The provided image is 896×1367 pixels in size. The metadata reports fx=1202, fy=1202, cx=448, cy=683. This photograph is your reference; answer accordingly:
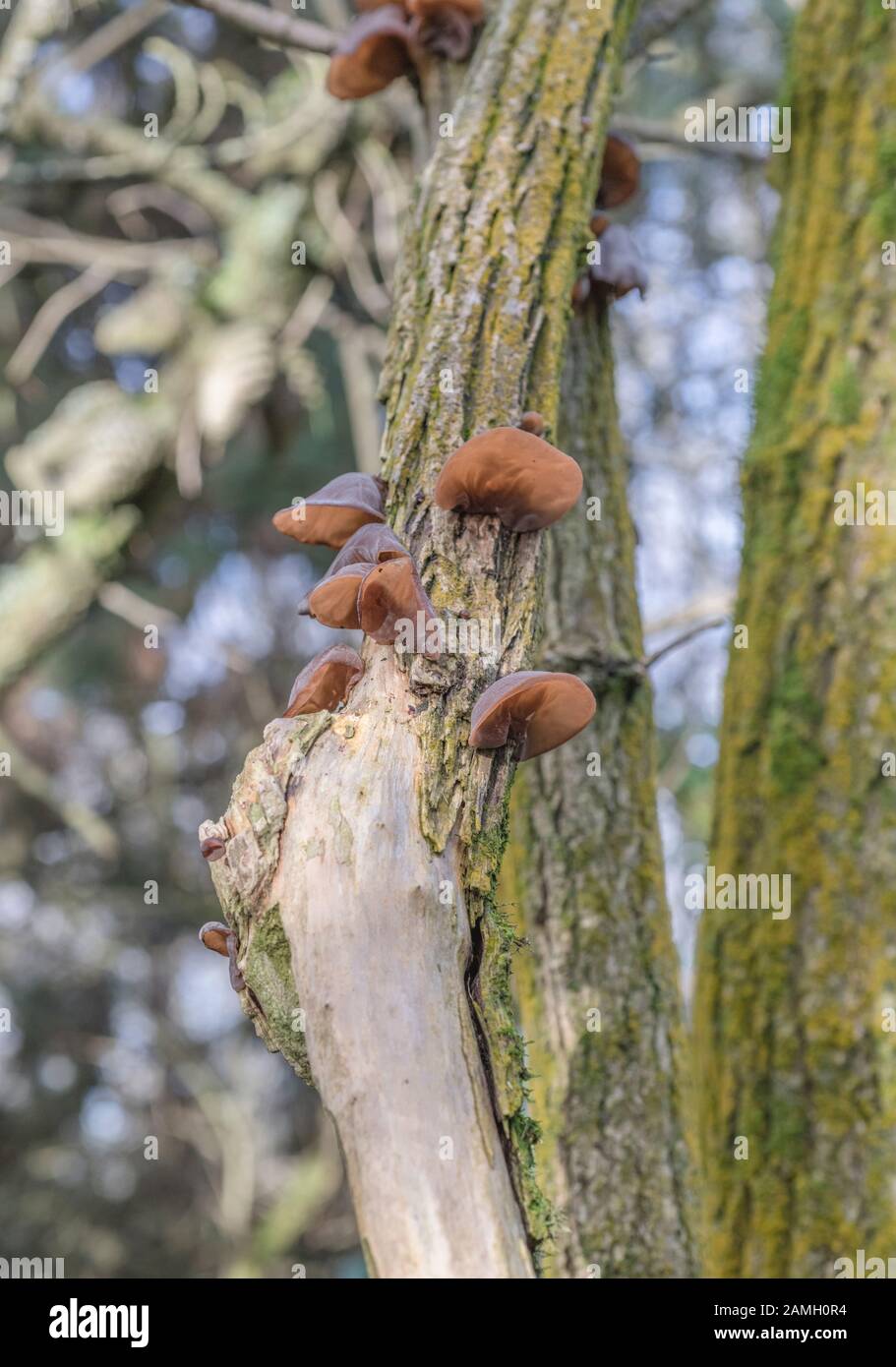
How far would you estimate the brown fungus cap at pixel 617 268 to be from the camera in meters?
2.73

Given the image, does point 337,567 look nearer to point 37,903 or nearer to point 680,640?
point 680,640

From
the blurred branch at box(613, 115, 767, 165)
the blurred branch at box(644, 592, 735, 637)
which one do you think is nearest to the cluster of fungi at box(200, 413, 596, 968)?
the blurred branch at box(644, 592, 735, 637)

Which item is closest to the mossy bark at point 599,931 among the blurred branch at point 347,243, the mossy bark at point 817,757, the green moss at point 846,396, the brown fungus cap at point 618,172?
the mossy bark at point 817,757

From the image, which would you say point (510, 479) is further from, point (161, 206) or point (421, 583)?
point (161, 206)

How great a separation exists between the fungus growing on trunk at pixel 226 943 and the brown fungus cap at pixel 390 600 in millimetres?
463

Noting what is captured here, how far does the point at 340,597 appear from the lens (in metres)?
1.80

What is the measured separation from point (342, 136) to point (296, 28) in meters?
1.88

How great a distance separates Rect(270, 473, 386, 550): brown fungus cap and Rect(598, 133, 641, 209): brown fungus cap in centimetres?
133

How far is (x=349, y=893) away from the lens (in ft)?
4.85

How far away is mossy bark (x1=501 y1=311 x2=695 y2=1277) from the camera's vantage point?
251 cm

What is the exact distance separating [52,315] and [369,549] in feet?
13.8

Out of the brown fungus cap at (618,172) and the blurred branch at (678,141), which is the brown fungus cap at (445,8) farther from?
the blurred branch at (678,141)

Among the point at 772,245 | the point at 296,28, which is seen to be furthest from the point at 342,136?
the point at 772,245
